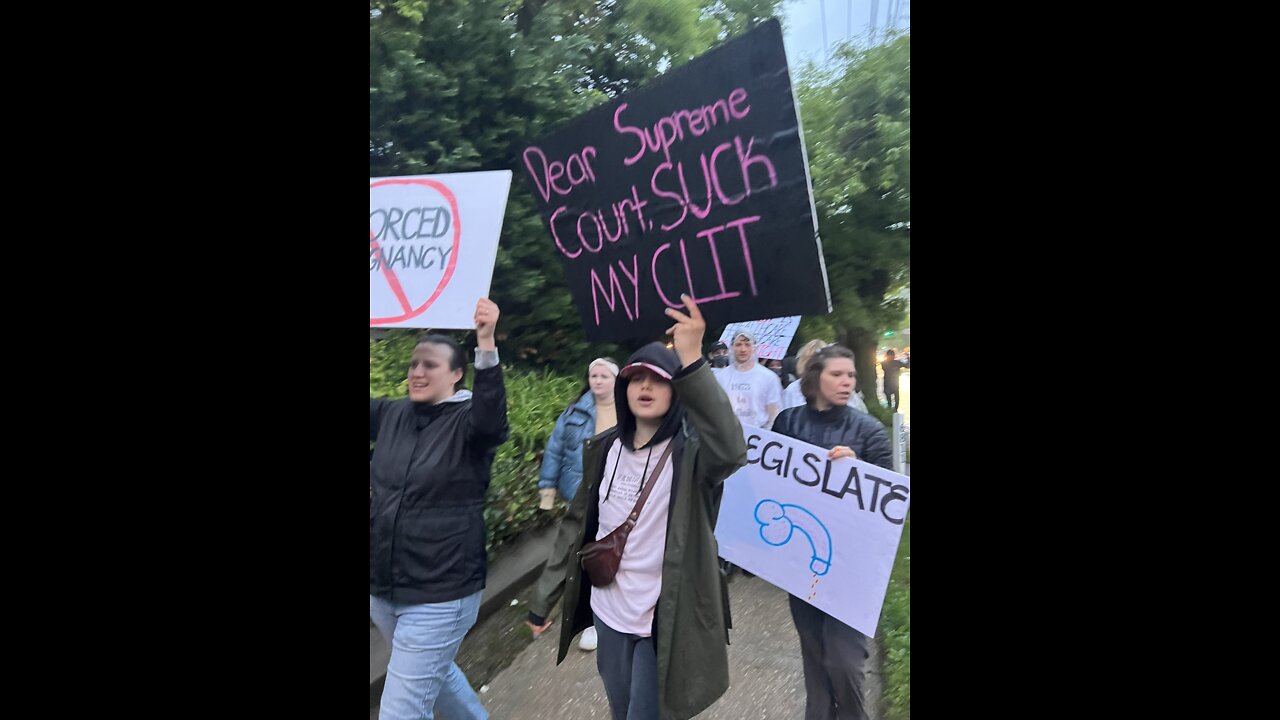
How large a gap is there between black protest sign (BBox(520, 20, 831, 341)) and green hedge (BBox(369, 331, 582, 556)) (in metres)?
0.25

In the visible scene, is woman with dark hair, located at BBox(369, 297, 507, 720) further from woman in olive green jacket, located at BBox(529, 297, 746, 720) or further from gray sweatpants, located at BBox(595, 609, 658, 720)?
gray sweatpants, located at BBox(595, 609, 658, 720)

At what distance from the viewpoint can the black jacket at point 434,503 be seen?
83.4 inches

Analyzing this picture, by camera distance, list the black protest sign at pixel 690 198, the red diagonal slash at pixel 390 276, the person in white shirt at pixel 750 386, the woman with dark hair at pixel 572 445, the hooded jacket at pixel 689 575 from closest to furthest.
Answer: the black protest sign at pixel 690 198 < the hooded jacket at pixel 689 575 < the person in white shirt at pixel 750 386 < the woman with dark hair at pixel 572 445 < the red diagonal slash at pixel 390 276

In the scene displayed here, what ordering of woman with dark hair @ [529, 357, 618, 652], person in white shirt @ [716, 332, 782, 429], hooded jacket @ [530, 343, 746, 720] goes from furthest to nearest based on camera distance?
woman with dark hair @ [529, 357, 618, 652] → person in white shirt @ [716, 332, 782, 429] → hooded jacket @ [530, 343, 746, 720]

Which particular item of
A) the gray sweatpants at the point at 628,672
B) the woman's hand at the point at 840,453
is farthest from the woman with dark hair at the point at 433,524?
the woman's hand at the point at 840,453

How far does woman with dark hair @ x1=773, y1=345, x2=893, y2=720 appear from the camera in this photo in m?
1.93

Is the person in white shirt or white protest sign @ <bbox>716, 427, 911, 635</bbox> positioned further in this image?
the person in white shirt

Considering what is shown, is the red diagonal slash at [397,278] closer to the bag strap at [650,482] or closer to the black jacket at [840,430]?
the bag strap at [650,482]

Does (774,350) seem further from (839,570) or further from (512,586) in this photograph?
(512,586)

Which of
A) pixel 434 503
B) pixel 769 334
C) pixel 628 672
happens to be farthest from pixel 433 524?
pixel 769 334

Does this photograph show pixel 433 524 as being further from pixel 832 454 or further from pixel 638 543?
pixel 832 454

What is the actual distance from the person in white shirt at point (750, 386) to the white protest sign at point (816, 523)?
5 cm

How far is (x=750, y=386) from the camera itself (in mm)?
2062

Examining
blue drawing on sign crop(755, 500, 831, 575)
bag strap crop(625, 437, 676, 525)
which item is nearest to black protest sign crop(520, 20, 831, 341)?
bag strap crop(625, 437, 676, 525)
